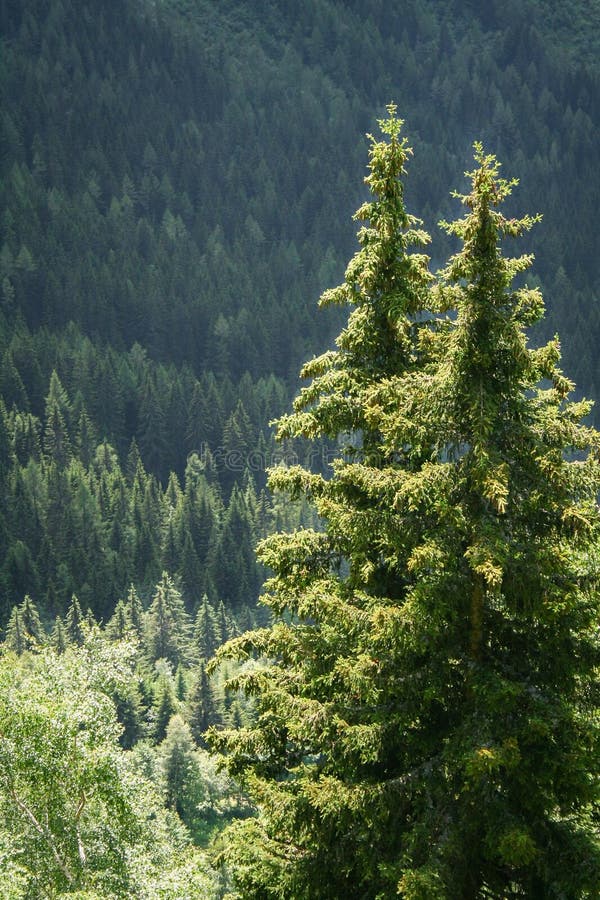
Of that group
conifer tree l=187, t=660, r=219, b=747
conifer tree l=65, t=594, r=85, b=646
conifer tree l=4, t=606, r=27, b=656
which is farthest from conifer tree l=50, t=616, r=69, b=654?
conifer tree l=187, t=660, r=219, b=747

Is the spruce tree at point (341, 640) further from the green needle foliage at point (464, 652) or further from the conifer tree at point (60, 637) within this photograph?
the conifer tree at point (60, 637)

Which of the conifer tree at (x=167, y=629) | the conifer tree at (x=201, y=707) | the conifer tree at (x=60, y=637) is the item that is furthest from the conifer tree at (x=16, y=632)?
the conifer tree at (x=201, y=707)

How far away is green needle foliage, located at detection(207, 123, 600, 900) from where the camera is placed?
36.0 ft

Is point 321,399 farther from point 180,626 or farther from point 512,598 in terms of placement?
point 180,626

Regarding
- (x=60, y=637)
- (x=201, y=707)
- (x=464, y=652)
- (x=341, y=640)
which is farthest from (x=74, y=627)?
(x=464, y=652)

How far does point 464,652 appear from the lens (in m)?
12.0

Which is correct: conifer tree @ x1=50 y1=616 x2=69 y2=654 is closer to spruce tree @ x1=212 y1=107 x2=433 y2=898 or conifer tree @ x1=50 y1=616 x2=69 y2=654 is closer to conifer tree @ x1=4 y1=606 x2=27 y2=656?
conifer tree @ x1=4 y1=606 x2=27 y2=656

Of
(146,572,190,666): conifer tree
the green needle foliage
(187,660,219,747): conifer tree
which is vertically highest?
the green needle foliage

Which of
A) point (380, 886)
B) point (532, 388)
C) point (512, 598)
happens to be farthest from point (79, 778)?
point (532, 388)

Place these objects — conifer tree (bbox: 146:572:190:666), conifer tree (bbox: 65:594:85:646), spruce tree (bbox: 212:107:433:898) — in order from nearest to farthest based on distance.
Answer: spruce tree (bbox: 212:107:433:898), conifer tree (bbox: 65:594:85:646), conifer tree (bbox: 146:572:190:666)

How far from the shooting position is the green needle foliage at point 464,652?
11.0 meters

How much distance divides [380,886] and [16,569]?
173 meters

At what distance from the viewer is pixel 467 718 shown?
1141 cm

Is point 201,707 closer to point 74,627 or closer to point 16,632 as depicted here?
point 16,632
